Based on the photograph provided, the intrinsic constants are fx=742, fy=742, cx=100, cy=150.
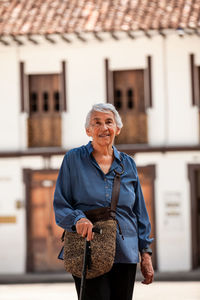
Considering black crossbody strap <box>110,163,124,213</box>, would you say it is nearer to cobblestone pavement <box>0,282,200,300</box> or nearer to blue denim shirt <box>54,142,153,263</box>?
blue denim shirt <box>54,142,153,263</box>

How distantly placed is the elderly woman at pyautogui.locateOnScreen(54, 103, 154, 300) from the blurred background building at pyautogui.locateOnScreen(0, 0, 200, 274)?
48.7 ft

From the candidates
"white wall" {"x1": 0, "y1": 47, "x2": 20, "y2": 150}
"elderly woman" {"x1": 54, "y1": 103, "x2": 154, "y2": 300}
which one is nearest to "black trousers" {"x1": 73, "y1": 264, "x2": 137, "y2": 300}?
"elderly woman" {"x1": 54, "y1": 103, "x2": 154, "y2": 300}

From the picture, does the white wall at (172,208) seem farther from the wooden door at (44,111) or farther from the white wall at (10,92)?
the white wall at (10,92)

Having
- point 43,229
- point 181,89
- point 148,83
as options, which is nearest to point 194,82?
point 181,89

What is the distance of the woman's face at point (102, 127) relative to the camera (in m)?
4.39

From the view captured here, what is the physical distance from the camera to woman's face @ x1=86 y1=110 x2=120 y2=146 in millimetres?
4387

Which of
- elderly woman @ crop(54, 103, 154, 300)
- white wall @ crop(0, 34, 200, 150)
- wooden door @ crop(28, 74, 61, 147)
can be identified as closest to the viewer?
elderly woman @ crop(54, 103, 154, 300)

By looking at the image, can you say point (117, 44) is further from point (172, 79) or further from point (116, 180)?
point (116, 180)

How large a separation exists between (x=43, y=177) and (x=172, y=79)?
170 inches

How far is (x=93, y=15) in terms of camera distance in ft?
65.9

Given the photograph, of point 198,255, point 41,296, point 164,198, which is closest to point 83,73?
point 164,198

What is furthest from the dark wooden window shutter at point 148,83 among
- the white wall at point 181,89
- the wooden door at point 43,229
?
the wooden door at point 43,229

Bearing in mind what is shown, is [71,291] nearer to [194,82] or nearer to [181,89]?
[181,89]

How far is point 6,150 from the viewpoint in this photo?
66.4ft
